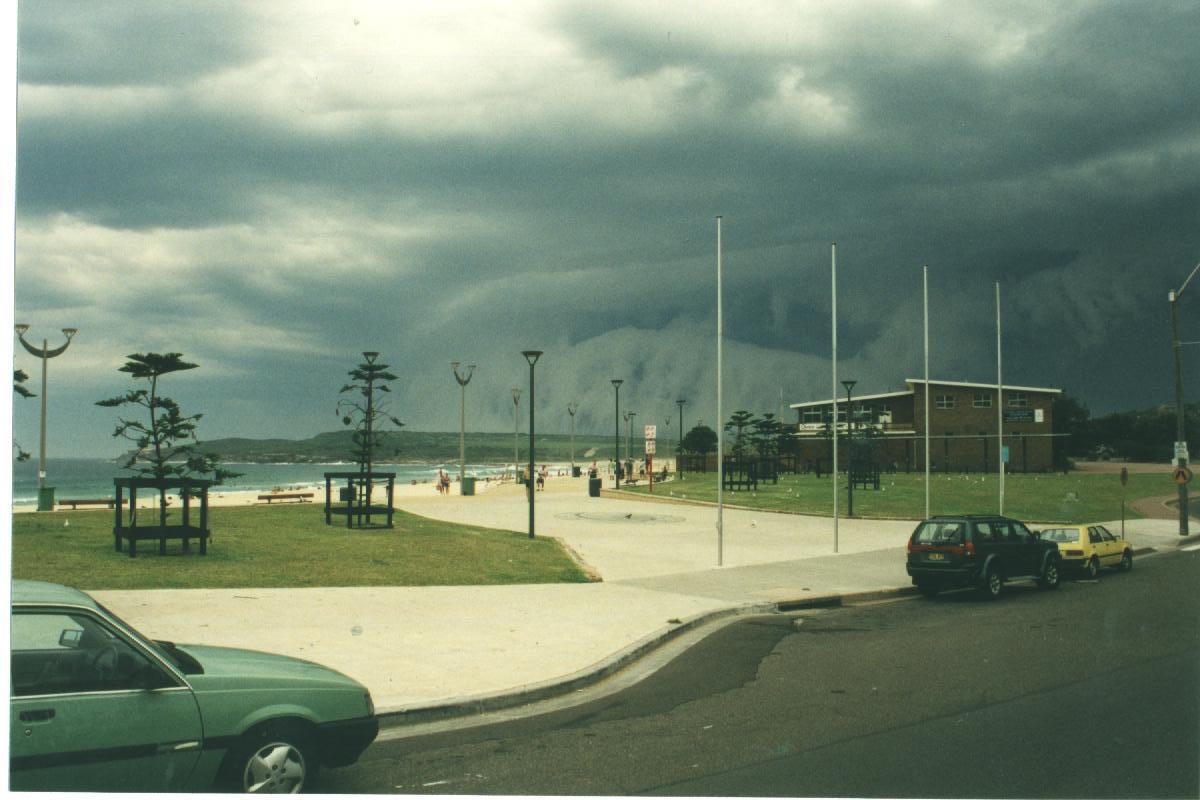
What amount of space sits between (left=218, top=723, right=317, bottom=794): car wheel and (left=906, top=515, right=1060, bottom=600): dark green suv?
15.2 metres

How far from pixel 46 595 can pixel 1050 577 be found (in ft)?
65.3

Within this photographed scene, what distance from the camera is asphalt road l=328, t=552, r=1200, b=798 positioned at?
23.3 ft

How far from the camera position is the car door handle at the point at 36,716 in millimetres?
5562

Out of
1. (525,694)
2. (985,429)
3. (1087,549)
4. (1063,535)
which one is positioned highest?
(985,429)

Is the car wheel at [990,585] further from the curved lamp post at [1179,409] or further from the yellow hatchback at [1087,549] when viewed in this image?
the curved lamp post at [1179,409]

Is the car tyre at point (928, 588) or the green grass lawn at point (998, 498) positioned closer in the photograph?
the car tyre at point (928, 588)

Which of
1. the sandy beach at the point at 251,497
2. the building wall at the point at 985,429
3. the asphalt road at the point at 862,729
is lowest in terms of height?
the sandy beach at the point at 251,497

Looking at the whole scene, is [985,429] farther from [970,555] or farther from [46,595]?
[46,595]

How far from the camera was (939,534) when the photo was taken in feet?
62.3

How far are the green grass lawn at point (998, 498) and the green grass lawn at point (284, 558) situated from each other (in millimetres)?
19266

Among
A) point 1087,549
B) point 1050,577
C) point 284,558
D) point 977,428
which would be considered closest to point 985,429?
point 977,428

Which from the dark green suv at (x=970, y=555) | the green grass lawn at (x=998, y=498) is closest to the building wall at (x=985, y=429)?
the green grass lawn at (x=998, y=498)

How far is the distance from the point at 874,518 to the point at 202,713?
34.6 m

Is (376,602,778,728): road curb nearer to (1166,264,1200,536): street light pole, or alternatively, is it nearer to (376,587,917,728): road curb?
(376,587,917,728): road curb
